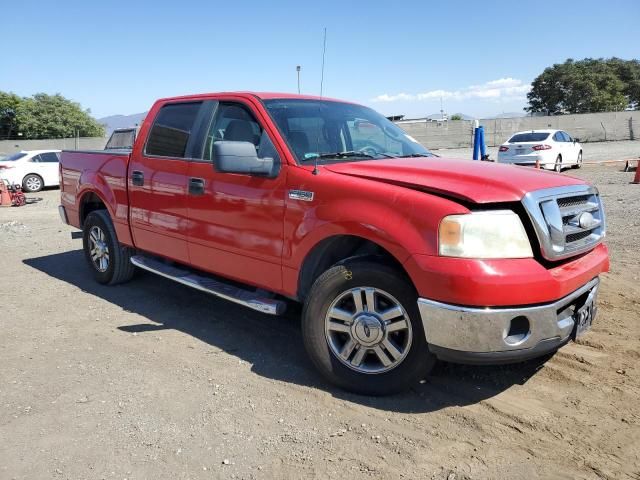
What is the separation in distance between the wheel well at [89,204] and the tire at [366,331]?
3.70 m

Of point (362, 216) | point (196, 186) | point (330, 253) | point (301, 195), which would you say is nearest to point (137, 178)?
point (196, 186)

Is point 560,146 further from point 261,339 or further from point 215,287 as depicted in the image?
point 215,287

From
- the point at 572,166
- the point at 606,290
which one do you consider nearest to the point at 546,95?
the point at 572,166

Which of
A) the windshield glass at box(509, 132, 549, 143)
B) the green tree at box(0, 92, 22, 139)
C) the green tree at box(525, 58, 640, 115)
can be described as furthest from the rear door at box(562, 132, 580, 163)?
the green tree at box(0, 92, 22, 139)

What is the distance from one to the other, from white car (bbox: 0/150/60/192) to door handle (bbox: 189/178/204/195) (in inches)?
590

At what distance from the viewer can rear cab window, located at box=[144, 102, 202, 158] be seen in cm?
Result: 464

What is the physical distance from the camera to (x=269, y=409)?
128 inches

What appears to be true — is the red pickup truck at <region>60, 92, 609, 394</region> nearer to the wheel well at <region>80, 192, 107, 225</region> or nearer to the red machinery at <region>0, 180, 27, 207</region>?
the wheel well at <region>80, 192, 107, 225</region>

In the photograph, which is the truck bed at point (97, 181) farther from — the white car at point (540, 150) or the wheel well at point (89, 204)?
the white car at point (540, 150)

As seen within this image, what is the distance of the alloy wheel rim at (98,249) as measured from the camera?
5914mm

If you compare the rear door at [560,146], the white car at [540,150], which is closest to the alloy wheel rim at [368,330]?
the white car at [540,150]

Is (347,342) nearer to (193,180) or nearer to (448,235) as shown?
(448,235)

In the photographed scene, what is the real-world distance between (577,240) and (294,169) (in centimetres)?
187

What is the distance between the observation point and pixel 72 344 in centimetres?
439
